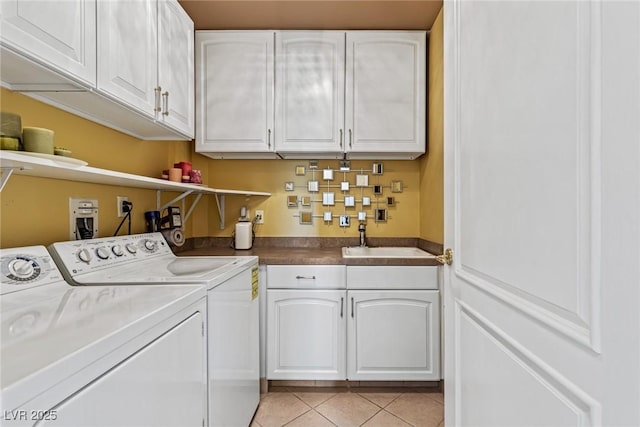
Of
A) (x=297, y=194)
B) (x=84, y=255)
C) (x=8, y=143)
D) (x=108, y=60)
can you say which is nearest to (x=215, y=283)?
(x=84, y=255)

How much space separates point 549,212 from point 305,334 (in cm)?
171

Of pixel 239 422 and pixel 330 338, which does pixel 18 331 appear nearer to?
pixel 239 422

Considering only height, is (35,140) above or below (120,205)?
above

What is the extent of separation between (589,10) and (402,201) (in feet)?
6.96

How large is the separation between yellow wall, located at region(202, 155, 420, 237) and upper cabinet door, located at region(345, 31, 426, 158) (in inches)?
13.4

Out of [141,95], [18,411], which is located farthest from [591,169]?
[141,95]

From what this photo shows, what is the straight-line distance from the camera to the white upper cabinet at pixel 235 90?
229cm

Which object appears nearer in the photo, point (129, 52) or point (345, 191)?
point (129, 52)

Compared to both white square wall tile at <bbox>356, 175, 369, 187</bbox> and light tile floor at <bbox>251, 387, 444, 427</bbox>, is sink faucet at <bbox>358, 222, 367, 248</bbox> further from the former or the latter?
light tile floor at <bbox>251, 387, 444, 427</bbox>

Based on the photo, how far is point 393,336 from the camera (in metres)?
2.06

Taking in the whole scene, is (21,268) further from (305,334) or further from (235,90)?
(235,90)

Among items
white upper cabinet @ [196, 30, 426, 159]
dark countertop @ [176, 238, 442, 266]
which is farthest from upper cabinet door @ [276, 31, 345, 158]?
dark countertop @ [176, 238, 442, 266]

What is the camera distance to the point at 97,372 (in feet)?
2.16

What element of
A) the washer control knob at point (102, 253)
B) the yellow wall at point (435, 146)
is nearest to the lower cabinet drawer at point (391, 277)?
the yellow wall at point (435, 146)
